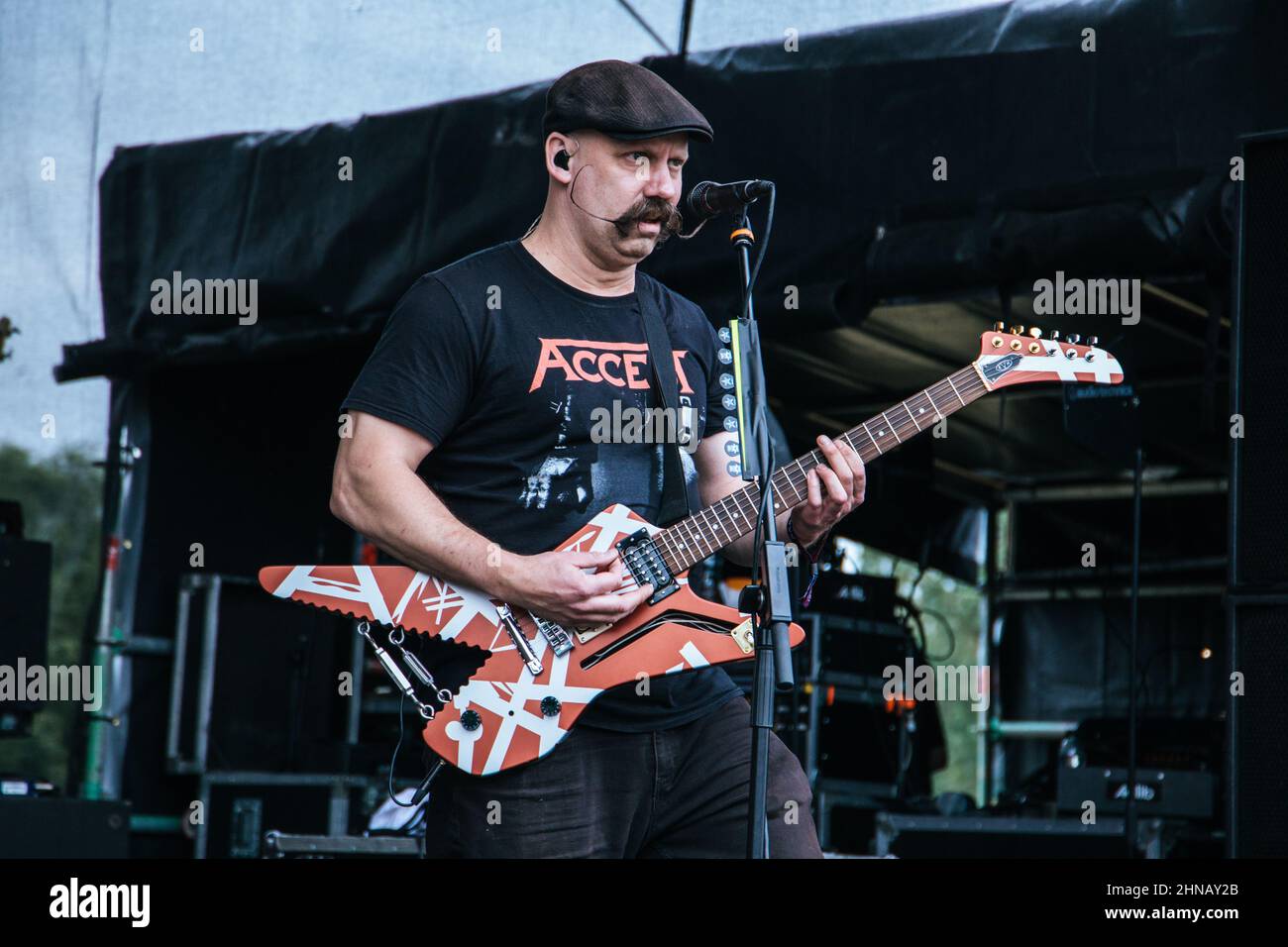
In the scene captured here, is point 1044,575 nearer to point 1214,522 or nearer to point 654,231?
point 1214,522

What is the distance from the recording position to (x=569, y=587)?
289 centimetres

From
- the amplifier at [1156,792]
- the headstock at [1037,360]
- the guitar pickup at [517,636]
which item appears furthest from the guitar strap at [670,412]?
the amplifier at [1156,792]

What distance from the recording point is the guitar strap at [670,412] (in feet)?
10.2

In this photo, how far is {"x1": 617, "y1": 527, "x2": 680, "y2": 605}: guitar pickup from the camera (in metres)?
3.03

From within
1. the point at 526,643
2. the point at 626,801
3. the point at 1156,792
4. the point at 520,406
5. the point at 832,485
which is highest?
the point at 520,406

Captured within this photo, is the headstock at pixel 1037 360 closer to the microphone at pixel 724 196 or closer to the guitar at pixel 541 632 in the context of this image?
the guitar at pixel 541 632

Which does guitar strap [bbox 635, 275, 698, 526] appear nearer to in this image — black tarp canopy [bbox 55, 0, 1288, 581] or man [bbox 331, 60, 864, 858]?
man [bbox 331, 60, 864, 858]

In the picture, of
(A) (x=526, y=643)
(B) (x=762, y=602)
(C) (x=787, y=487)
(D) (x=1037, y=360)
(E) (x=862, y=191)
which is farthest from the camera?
(E) (x=862, y=191)

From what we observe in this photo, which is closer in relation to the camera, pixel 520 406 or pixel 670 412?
pixel 520 406

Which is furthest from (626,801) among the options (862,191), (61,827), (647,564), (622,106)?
(61,827)

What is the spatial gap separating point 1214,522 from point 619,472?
21.1ft

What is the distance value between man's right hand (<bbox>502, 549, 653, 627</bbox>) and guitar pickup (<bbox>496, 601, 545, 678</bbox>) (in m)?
0.04

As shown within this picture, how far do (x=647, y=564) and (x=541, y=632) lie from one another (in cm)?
24

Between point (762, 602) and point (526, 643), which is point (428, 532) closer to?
point (526, 643)
